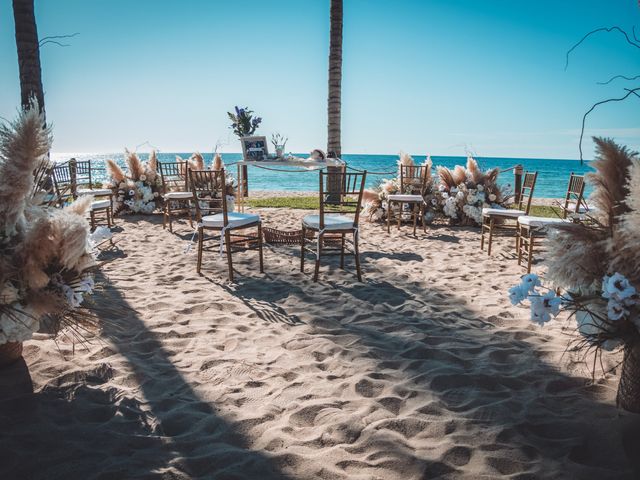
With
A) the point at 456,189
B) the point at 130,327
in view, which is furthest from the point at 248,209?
the point at 130,327

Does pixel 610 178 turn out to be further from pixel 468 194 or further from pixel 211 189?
pixel 468 194

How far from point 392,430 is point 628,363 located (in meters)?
1.13

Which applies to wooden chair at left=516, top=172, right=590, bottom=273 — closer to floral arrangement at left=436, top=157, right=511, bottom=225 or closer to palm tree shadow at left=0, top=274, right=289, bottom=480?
floral arrangement at left=436, top=157, right=511, bottom=225

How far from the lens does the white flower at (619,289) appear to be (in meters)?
1.62

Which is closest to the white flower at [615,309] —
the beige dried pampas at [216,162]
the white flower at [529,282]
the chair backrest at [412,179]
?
the white flower at [529,282]

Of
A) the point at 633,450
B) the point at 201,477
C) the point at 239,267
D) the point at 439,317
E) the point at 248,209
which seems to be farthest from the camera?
the point at 248,209

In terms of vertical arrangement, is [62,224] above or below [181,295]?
above

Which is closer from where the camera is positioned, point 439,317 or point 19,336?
point 19,336

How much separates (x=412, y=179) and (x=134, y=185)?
19.3 feet

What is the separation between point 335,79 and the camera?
952 cm

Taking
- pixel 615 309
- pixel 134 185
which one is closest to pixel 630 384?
pixel 615 309

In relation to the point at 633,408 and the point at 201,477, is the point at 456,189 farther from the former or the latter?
the point at 201,477

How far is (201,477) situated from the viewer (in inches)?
66.7

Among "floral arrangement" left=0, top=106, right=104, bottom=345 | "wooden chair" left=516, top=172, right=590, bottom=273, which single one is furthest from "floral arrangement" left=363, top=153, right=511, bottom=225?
"floral arrangement" left=0, top=106, right=104, bottom=345
